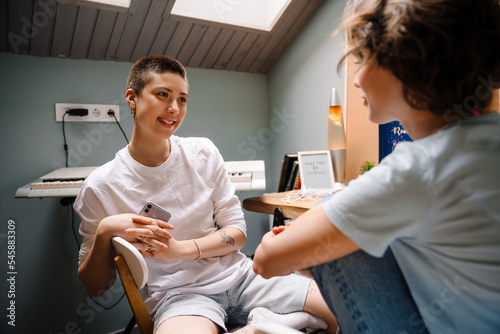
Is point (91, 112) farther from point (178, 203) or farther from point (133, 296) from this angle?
point (133, 296)

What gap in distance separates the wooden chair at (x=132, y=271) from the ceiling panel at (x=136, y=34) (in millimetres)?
1467

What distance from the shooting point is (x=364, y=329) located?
554 millimetres

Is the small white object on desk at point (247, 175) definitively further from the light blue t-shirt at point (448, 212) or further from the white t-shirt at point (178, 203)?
the light blue t-shirt at point (448, 212)

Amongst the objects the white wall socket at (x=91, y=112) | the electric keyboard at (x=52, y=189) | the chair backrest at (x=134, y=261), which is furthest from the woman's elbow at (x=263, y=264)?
the white wall socket at (x=91, y=112)

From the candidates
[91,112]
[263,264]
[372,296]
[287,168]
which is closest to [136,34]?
[91,112]

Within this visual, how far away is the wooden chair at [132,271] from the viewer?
29.5 inches

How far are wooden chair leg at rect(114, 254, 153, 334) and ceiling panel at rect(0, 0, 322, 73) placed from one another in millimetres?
1494

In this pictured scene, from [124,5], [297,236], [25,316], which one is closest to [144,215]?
[297,236]

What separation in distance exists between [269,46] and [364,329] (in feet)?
6.74

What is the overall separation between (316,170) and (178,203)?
2.40 ft

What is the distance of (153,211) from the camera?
96 cm

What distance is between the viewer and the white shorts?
0.89 m

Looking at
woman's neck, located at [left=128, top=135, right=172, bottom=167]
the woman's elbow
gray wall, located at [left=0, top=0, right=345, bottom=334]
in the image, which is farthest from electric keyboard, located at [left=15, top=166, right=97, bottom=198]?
the woman's elbow

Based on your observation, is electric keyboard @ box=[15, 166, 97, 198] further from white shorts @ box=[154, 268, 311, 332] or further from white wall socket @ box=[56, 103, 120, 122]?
white shorts @ box=[154, 268, 311, 332]
